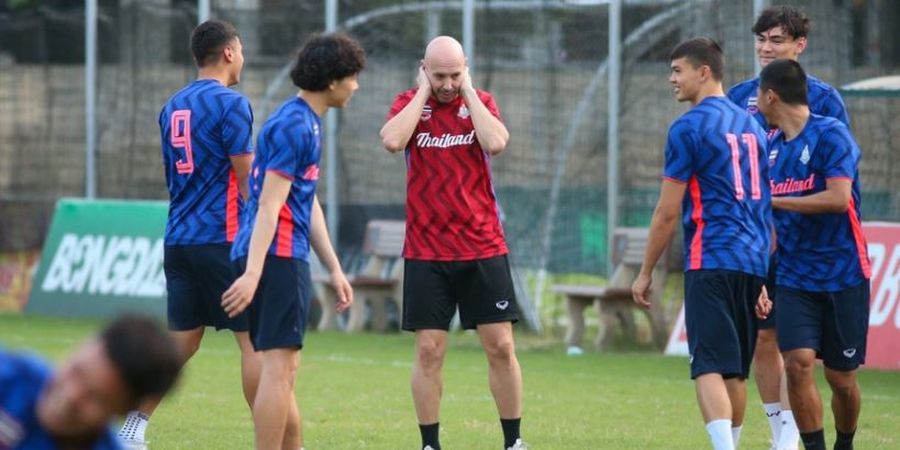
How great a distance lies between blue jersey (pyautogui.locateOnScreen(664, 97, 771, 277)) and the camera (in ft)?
26.1

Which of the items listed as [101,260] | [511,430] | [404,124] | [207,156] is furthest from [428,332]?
[101,260]

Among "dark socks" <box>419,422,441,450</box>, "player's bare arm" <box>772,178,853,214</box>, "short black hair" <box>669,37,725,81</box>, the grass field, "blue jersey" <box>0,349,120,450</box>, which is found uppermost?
"short black hair" <box>669,37,725,81</box>

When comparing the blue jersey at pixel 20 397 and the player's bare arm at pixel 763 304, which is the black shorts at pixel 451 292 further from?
the blue jersey at pixel 20 397

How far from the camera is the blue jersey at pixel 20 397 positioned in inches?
172

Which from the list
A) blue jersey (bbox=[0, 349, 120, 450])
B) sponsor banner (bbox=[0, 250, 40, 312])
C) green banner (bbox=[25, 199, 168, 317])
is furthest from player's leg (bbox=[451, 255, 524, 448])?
sponsor banner (bbox=[0, 250, 40, 312])

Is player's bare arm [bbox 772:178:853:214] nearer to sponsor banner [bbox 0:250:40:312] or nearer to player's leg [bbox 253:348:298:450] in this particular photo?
player's leg [bbox 253:348:298:450]

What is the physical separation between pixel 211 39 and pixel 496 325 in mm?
2112

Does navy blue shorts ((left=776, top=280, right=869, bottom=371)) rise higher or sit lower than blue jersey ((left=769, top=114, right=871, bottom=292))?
lower

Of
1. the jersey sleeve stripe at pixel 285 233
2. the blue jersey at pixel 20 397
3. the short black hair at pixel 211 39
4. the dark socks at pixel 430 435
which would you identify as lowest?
the dark socks at pixel 430 435

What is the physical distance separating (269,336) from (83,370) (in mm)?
3496

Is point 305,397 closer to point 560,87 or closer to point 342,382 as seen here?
point 342,382

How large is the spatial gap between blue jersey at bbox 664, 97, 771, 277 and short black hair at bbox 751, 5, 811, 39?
1525 millimetres

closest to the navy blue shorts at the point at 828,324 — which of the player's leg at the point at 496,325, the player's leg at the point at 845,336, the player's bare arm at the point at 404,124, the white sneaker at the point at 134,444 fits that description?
the player's leg at the point at 845,336

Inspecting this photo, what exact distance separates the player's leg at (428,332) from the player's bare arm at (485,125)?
27.4 inches
